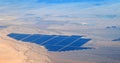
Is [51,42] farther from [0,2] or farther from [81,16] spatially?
[0,2]

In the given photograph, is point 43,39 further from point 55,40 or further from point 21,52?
point 21,52

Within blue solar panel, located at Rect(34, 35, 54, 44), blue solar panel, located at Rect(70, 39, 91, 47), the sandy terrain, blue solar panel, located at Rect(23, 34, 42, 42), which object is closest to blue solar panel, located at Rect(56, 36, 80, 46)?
blue solar panel, located at Rect(70, 39, 91, 47)

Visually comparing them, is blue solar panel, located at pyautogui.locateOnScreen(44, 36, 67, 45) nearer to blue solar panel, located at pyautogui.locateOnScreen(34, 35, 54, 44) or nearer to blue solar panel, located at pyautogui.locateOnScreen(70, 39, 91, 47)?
blue solar panel, located at pyautogui.locateOnScreen(34, 35, 54, 44)

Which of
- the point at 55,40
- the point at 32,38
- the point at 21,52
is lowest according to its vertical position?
the point at 32,38

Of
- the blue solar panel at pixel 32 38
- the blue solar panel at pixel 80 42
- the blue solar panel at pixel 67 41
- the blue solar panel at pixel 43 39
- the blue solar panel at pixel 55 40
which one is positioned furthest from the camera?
the blue solar panel at pixel 32 38

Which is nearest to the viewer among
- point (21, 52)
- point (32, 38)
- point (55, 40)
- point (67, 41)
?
point (21, 52)

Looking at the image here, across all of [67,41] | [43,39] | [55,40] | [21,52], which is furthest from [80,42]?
[21,52]

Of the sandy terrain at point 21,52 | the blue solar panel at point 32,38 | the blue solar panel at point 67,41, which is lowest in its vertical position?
the blue solar panel at point 32,38

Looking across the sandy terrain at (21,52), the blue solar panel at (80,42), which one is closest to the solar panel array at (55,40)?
the blue solar panel at (80,42)

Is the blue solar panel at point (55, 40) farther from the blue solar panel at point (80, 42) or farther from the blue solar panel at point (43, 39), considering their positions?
the blue solar panel at point (80, 42)
